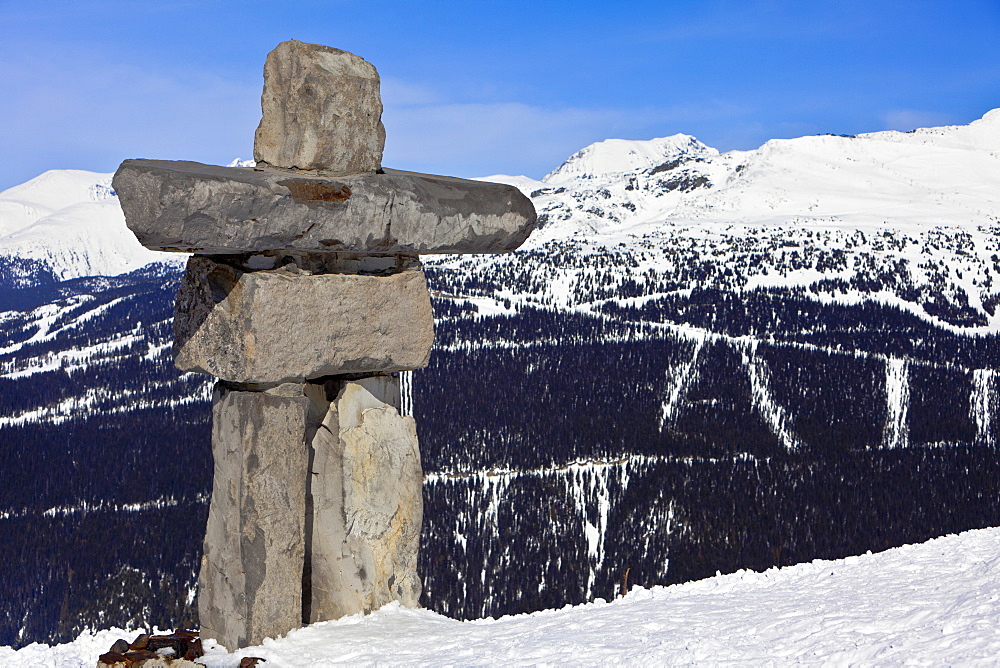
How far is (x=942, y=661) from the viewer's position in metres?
8.33

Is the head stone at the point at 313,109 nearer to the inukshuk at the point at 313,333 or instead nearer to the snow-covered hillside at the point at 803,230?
the inukshuk at the point at 313,333

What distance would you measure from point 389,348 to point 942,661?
239 inches

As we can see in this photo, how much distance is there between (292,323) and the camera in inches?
379

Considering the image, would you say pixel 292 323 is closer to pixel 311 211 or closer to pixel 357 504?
pixel 311 211

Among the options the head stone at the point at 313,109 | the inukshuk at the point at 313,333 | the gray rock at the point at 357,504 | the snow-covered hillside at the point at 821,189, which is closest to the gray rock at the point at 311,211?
the inukshuk at the point at 313,333

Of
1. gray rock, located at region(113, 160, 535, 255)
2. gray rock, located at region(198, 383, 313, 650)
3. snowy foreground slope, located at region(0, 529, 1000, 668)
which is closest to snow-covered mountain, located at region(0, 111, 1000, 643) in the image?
snowy foreground slope, located at region(0, 529, 1000, 668)

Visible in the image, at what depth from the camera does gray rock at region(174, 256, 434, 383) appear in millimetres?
9398

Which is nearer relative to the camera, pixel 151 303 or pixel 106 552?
pixel 106 552

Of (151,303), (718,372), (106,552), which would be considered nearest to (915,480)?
(718,372)

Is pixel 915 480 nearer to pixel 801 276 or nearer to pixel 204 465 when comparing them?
pixel 204 465

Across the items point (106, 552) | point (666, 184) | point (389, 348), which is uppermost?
point (666, 184)

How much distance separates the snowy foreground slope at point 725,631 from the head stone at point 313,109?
493cm

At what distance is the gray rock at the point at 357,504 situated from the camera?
10758 mm

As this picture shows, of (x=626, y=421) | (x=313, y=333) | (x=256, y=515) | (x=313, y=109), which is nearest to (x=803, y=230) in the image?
(x=626, y=421)
